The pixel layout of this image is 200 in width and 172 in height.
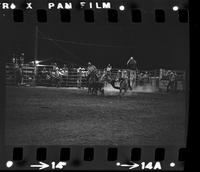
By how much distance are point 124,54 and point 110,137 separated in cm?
47

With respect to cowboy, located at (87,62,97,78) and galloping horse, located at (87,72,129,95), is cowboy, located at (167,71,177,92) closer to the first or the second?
galloping horse, located at (87,72,129,95)

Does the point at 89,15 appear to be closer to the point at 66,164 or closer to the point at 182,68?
the point at 182,68

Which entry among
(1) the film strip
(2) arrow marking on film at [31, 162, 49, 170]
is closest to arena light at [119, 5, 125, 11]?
(1) the film strip

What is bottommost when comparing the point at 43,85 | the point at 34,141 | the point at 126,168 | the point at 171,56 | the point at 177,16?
the point at 126,168

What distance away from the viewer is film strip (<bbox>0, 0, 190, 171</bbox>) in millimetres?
2557

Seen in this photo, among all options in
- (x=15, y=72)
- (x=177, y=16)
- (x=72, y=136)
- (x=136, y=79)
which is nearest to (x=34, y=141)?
(x=72, y=136)

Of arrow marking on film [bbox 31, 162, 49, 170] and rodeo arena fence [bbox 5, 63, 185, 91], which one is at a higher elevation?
rodeo arena fence [bbox 5, 63, 185, 91]

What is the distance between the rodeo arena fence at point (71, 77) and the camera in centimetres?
257

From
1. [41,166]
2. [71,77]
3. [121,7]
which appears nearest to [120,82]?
[71,77]

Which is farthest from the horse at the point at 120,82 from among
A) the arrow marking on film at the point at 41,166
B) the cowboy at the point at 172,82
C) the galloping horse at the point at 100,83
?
the arrow marking on film at the point at 41,166

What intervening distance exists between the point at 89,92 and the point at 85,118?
15 centimetres

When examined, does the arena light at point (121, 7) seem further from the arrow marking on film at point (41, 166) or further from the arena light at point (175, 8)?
the arrow marking on film at point (41, 166)

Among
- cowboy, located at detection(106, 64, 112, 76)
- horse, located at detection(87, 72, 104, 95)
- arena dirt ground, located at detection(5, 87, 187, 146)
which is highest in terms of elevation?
cowboy, located at detection(106, 64, 112, 76)

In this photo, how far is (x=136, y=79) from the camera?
257 centimetres
